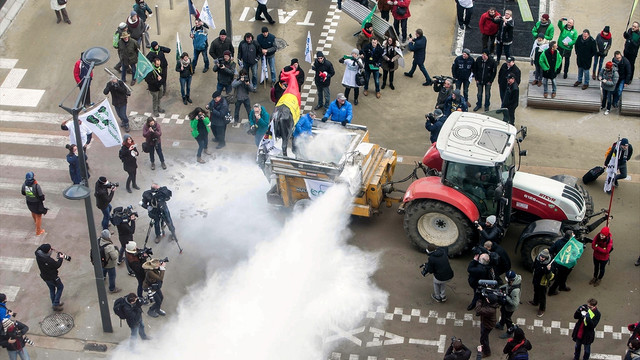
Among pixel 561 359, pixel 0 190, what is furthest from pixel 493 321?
pixel 0 190

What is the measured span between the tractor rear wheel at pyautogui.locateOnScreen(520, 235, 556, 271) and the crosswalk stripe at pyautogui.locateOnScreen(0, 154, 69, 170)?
11.2 m

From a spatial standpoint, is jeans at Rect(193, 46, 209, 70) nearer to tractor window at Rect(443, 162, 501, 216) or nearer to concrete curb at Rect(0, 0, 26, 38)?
concrete curb at Rect(0, 0, 26, 38)

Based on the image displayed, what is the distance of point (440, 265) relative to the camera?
61.3 feet

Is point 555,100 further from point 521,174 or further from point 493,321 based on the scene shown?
point 493,321

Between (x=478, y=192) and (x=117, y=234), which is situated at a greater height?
(x=478, y=192)

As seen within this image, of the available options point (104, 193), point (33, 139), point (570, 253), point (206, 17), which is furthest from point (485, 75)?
point (33, 139)

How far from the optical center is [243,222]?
21703mm

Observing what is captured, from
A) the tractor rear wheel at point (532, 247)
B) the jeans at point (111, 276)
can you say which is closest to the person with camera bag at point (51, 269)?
the jeans at point (111, 276)

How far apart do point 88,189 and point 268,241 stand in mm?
4779

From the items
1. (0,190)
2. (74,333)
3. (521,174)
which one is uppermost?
(521,174)

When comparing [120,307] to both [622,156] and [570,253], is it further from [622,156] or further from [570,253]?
[622,156]

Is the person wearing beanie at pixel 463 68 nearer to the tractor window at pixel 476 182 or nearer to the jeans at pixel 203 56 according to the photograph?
the tractor window at pixel 476 182

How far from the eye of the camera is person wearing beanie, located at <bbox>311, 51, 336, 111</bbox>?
24.5 m

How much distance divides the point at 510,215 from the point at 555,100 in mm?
6523
